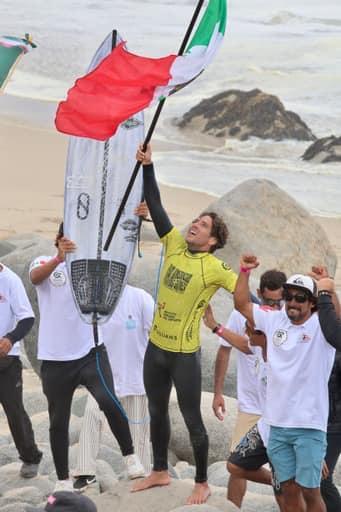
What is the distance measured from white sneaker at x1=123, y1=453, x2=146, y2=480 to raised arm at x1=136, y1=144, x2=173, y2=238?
1.29 meters

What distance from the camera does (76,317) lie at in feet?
23.2

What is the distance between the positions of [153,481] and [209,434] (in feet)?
5.88

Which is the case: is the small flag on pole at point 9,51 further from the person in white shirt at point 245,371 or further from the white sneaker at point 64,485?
the white sneaker at point 64,485

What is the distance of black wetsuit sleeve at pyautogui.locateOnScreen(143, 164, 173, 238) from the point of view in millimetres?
6809

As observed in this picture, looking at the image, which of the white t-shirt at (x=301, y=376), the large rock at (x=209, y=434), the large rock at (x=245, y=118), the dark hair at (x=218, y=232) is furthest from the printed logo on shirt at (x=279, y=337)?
the large rock at (x=245, y=118)

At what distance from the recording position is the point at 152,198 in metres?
6.86

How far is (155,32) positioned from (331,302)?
3921cm

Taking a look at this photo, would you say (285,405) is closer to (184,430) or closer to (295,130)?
(184,430)

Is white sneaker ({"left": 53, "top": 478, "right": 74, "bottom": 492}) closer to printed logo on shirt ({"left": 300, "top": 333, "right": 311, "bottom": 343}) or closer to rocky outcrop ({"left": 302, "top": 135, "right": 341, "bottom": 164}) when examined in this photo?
printed logo on shirt ({"left": 300, "top": 333, "right": 311, "bottom": 343})

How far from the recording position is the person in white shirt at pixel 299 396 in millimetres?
5941

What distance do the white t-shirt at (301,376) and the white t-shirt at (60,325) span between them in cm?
145

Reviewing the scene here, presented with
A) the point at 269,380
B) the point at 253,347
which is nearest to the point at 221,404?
the point at 253,347

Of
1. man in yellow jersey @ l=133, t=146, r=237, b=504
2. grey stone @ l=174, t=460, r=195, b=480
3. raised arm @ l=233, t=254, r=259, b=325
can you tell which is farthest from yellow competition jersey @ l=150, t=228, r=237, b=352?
grey stone @ l=174, t=460, r=195, b=480

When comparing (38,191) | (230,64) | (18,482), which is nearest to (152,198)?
(18,482)
